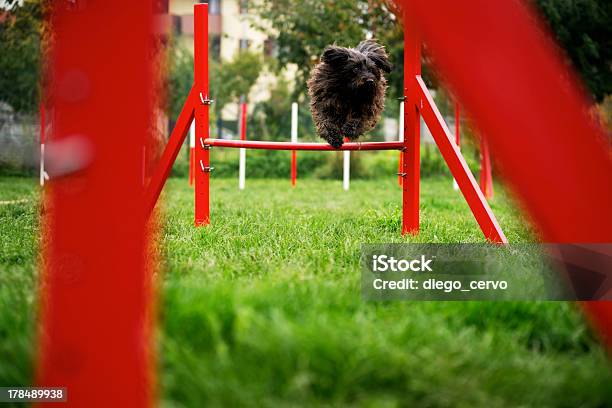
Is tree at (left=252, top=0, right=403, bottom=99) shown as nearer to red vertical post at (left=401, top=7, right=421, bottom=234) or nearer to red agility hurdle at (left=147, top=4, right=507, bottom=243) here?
red agility hurdle at (left=147, top=4, right=507, bottom=243)

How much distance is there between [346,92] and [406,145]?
806 millimetres

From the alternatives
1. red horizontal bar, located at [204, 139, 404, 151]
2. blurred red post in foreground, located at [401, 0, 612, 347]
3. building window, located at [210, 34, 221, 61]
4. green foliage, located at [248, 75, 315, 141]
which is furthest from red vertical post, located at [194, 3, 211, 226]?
building window, located at [210, 34, 221, 61]

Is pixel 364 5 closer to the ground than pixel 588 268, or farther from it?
farther from it

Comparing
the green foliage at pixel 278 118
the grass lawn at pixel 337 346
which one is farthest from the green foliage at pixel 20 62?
the grass lawn at pixel 337 346

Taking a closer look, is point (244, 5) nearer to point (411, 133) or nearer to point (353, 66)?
point (353, 66)

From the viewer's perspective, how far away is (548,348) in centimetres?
174

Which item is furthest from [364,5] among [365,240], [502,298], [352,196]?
[502,298]

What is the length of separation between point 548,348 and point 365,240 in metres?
1.81

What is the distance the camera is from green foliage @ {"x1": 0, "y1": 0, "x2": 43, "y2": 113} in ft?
31.7

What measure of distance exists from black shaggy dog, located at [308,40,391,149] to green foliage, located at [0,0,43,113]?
6.21 meters

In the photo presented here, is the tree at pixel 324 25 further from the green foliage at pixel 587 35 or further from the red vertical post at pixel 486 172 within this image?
the red vertical post at pixel 486 172

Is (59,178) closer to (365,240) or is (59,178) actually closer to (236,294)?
(236,294)

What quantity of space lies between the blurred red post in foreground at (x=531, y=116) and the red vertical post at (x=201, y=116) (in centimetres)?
306

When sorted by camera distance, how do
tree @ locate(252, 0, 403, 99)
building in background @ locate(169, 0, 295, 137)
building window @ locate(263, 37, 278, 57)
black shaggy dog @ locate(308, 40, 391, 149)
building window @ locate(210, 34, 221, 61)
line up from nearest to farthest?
black shaggy dog @ locate(308, 40, 391, 149) < tree @ locate(252, 0, 403, 99) < building window @ locate(263, 37, 278, 57) < building in background @ locate(169, 0, 295, 137) < building window @ locate(210, 34, 221, 61)
